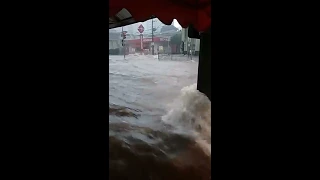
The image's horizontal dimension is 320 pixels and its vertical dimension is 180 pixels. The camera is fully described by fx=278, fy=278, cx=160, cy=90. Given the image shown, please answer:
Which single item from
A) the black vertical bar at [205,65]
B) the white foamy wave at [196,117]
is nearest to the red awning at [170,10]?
the black vertical bar at [205,65]

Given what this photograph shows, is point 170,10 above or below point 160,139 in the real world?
above

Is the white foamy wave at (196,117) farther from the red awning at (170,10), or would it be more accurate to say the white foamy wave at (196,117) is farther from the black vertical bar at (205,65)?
the red awning at (170,10)

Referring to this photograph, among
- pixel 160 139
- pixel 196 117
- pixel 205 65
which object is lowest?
pixel 160 139

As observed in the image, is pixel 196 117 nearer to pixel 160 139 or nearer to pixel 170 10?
pixel 160 139

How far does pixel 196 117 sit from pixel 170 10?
208 centimetres

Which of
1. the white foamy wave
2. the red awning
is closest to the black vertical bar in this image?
the white foamy wave

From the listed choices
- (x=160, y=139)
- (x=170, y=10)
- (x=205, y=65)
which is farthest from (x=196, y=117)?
(x=170, y=10)

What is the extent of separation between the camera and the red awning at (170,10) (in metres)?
2.96

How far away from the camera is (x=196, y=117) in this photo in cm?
479

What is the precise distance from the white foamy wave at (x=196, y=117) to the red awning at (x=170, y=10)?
154 centimetres

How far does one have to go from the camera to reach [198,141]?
384cm

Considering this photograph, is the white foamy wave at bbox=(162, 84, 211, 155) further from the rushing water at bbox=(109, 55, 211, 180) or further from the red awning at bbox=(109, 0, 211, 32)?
the red awning at bbox=(109, 0, 211, 32)
